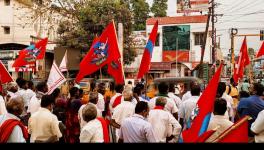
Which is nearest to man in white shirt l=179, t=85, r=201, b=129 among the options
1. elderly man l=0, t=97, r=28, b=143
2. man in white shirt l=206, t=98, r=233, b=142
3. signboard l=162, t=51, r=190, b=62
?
man in white shirt l=206, t=98, r=233, b=142

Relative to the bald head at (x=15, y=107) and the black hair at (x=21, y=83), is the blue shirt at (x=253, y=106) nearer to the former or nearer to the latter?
the bald head at (x=15, y=107)

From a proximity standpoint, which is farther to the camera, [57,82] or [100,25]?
[100,25]

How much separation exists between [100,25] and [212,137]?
34.1 m

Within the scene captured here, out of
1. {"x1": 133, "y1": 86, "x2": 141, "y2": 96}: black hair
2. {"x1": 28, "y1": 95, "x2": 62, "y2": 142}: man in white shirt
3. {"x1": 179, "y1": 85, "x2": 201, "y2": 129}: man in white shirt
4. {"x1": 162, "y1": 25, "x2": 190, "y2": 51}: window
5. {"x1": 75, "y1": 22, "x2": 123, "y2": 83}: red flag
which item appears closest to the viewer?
{"x1": 28, "y1": 95, "x2": 62, "y2": 142}: man in white shirt

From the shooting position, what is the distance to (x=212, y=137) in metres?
4.46

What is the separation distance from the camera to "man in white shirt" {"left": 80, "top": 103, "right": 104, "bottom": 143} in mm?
5824

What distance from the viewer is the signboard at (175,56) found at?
4699cm

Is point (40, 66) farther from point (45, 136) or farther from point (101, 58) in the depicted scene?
point (45, 136)

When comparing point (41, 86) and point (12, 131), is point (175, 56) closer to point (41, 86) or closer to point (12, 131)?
point (41, 86)

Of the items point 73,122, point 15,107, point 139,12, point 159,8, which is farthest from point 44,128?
point 159,8

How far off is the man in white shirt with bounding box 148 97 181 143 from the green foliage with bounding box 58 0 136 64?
30375 mm

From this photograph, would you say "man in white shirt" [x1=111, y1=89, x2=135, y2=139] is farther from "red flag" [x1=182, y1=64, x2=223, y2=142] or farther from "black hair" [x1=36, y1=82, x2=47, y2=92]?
"red flag" [x1=182, y1=64, x2=223, y2=142]

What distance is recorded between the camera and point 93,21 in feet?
124
